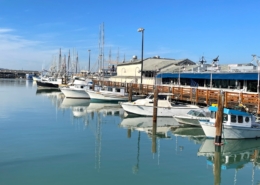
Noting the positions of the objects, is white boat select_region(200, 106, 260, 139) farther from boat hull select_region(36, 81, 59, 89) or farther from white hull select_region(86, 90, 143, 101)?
boat hull select_region(36, 81, 59, 89)

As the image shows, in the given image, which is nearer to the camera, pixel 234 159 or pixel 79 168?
pixel 79 168

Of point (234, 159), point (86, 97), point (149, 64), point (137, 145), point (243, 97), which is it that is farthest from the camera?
point (149, 64)

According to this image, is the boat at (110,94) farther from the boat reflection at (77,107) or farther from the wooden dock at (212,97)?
the wooden dock at (212,97)

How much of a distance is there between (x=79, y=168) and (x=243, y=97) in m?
19.1

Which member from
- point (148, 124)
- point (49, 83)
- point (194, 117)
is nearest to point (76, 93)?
point (148, 124)

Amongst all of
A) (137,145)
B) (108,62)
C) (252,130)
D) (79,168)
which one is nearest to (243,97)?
(252,130)

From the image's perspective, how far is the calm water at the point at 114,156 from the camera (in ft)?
50.9

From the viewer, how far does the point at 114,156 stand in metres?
19.2

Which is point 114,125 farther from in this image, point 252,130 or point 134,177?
point 134,177

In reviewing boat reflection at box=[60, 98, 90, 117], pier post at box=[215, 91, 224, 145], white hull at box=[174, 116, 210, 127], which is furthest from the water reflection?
boat reflection at box=[60, 98, 90, 117]

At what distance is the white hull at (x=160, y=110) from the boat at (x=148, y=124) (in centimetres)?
68

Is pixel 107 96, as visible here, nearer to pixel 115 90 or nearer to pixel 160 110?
pixel 115 90

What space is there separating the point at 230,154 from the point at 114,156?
7.91 meters

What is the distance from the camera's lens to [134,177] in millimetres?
15688
